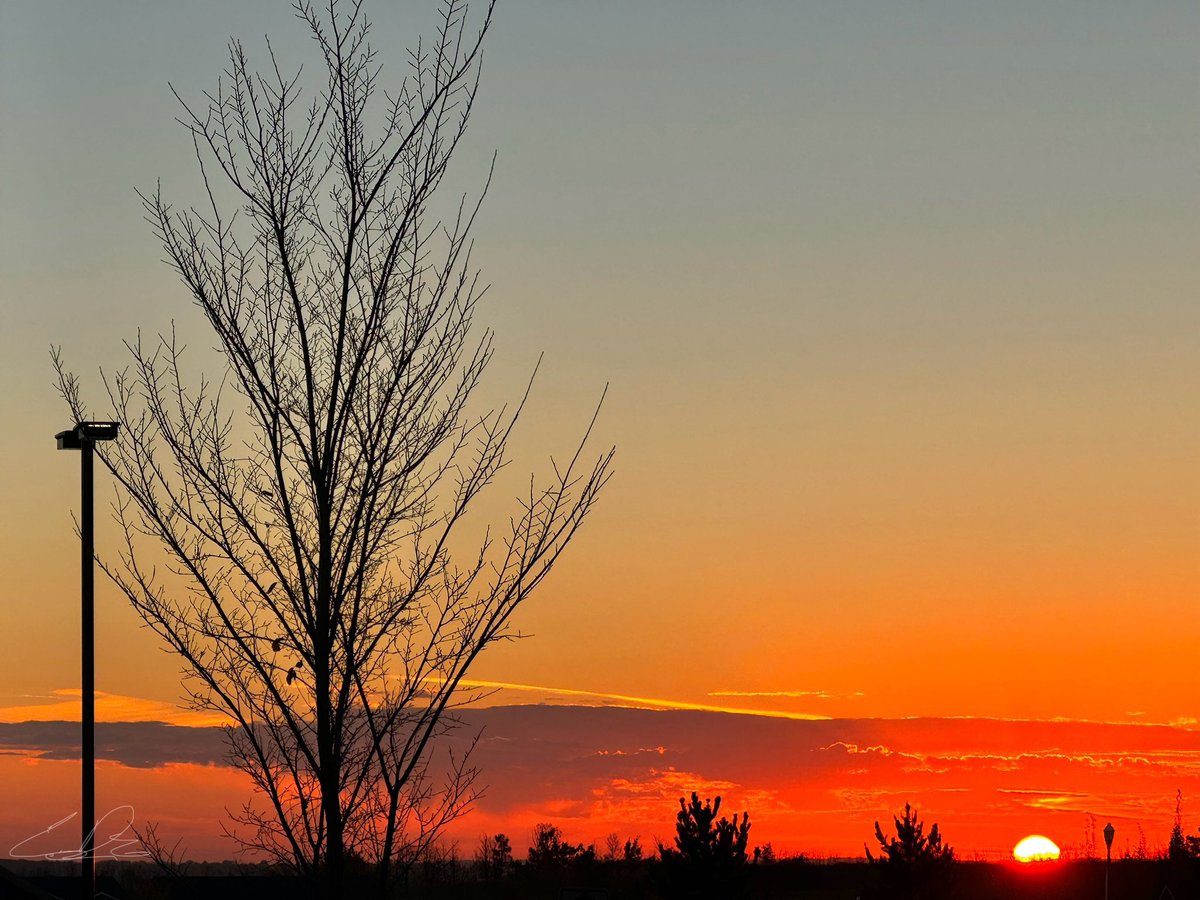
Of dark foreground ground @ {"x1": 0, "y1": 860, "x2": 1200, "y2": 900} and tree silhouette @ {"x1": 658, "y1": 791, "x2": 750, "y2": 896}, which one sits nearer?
tree silhouette @ {"x1": 658, "y1": 791, "x2": 750, "y2": 896}

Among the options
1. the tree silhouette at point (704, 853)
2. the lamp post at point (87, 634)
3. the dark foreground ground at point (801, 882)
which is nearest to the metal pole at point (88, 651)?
the lamp post at point (87, 634)

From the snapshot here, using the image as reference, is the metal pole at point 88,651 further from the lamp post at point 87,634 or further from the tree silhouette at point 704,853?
the tree silhouette at point 704,853

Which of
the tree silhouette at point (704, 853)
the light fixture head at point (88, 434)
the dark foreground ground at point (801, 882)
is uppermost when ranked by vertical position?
the light fixture head at point (88, 434)

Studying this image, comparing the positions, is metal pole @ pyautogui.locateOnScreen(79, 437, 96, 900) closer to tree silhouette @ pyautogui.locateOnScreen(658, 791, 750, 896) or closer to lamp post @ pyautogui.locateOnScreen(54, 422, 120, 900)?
lamp post @ pyautogui.locateOnScreen(54, 422, 120, 900)

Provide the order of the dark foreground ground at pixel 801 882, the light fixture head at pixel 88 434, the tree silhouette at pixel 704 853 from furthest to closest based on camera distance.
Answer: the dark foreground ground at pixel 801 882
the tree silhouette at pixel 704 853
the light fixture head at pixel 88 434

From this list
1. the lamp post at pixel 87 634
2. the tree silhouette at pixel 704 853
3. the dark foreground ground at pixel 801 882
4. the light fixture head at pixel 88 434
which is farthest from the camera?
the dark foreground ground at pixel 801 882

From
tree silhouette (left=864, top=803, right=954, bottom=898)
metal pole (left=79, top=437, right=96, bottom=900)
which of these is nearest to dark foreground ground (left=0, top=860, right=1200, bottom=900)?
tree silhouette (left=864, top=803, right=954, bottom=898)

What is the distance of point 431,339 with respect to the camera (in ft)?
31.2

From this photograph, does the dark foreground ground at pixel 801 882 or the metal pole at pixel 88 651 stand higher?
the metal pole at pixel 88 651

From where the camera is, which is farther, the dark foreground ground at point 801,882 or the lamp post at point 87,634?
the dark foreground ground at point 801,882

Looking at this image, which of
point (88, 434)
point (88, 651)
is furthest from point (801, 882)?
point (88, 434)

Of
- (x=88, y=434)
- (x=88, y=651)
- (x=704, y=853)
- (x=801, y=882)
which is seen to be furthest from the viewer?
(x=801, y=882)

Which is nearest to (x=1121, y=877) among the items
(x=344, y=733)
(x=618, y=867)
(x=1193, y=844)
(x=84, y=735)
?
(x=1193, y=844)

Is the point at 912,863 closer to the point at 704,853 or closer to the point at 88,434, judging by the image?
the point at 704,853
